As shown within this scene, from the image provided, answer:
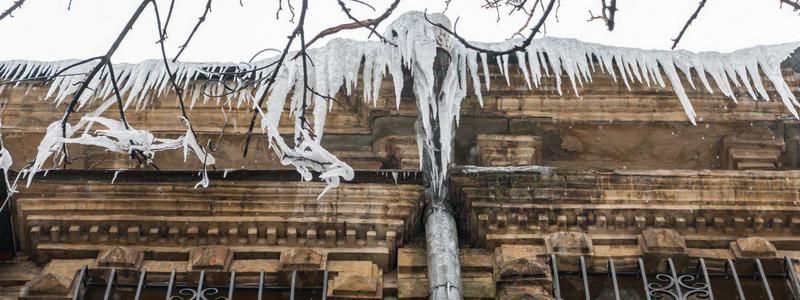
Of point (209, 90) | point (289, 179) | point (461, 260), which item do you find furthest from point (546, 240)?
point (209, 90)

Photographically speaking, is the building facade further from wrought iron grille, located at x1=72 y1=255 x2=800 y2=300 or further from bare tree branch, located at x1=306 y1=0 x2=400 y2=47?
bare tree branch, located at x1=306 y1=0 x2=400 y2=47

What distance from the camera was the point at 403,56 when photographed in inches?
299

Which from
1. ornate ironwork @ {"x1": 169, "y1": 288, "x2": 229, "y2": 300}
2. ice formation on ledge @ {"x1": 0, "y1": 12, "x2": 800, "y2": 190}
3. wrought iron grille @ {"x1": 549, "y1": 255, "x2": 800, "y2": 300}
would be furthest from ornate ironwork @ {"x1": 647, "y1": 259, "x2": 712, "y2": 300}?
ornate ironwork @ {"x1": 169, "y1": 288, "x2": 229, "y2": 300}

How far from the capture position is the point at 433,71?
294 inches

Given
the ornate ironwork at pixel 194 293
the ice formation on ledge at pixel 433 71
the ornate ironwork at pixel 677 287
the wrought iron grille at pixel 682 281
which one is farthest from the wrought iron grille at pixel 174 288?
the ornate ironwork at pixel 677 287

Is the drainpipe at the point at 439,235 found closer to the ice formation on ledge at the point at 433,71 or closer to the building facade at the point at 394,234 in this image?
the building facade at the point at 394,234

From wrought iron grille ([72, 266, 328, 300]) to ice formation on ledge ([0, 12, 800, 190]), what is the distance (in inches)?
46.8

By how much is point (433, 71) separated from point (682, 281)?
206 centimetres

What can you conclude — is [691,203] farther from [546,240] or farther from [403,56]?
[403,56]

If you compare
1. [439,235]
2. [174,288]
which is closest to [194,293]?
[174,288]

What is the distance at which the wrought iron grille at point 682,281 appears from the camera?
642 cm

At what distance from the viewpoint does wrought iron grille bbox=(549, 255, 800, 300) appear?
6.42m

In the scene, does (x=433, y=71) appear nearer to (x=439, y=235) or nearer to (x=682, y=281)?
(x=439, y=235)

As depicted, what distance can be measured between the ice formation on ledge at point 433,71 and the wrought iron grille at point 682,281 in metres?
1.35
